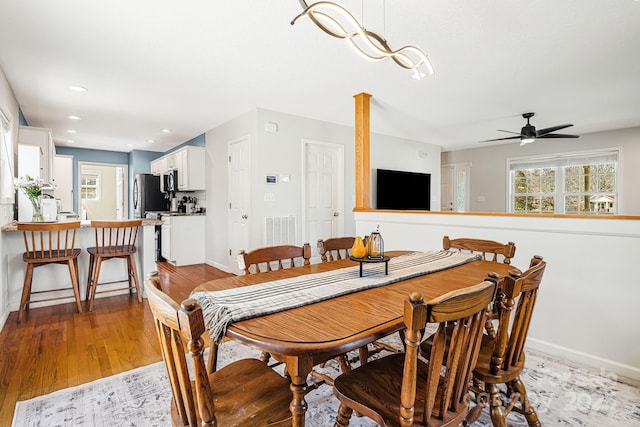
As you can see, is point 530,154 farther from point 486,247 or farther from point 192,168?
point 192,168

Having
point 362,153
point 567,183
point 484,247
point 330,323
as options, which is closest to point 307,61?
point 362,153

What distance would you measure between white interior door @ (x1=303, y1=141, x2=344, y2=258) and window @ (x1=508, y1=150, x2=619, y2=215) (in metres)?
4.22

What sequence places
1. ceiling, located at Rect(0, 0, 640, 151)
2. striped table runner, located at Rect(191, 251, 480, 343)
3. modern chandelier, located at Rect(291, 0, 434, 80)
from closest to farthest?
striped table runner, located at Rect(191, 251, 480, 343), modern chandelier, located at Rect(291, 0, 434, 80), ceiling, located at Rect(0, 0, 640, 151)

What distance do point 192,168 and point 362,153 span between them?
335 cm

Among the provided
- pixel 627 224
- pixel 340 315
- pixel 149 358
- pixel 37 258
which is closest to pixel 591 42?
pixel 627 224

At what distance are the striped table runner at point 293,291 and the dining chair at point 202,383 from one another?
0.13 m

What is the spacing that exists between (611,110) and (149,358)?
20.8ft

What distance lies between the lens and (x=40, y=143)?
14.1 feet

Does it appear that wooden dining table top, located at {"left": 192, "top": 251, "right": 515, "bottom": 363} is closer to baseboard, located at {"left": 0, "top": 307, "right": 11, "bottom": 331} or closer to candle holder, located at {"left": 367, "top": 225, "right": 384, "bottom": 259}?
candle holder, located at {"left": 367, "top": 225, "right": 384, "bottom": 259}

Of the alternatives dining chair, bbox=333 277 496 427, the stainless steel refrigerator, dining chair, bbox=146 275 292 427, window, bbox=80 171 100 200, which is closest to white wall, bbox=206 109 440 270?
the stainless steel refrigerator

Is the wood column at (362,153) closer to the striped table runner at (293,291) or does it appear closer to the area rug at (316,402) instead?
the striped table runner at (293,291)

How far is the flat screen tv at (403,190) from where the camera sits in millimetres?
6176

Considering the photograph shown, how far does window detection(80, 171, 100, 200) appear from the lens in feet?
31.2

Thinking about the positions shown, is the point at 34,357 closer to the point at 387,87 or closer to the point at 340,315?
the point at 340,315
